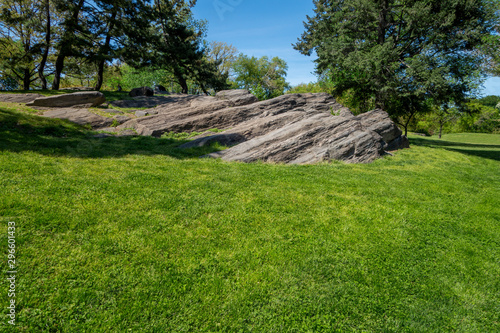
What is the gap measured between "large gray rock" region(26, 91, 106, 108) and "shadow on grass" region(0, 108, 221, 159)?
4.74 meters

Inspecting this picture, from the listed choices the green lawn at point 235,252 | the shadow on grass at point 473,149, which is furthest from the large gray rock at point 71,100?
the shadow on grass at point 473,149

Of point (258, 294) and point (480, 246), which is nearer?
point (258, 294)

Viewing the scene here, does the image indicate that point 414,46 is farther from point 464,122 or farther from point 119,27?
point 464,122

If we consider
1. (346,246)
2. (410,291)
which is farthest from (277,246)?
(410,291)

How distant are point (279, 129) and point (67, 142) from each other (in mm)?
11282

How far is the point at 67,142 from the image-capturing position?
11.6 m

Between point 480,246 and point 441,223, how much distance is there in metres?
0.97

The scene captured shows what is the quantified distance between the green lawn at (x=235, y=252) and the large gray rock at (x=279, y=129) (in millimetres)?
4036

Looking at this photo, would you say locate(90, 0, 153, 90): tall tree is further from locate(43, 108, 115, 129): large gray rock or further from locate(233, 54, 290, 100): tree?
locate(233, 54, 290, 100): tree

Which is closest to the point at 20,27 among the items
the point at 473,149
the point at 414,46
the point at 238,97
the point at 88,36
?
the point at 88,36

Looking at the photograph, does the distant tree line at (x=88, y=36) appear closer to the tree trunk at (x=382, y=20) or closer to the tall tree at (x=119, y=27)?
the tall tree at (x=119, y=27)

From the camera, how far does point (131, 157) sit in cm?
1069

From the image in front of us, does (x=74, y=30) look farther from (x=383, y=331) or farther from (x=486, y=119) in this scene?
(x=486, y=119)

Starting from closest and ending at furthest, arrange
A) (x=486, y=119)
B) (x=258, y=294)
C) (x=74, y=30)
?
(x=258, y=294) < (x=74, y=30) < (x=486, y=119)
